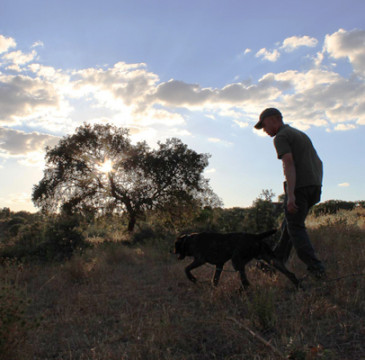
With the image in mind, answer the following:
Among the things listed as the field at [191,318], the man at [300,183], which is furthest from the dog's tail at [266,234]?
the field at [191,318]

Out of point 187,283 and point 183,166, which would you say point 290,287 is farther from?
point 183,166

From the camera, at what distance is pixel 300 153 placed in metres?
5.02

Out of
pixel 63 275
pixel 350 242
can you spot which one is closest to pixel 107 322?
pixel 63 275

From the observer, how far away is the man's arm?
474 centimetres

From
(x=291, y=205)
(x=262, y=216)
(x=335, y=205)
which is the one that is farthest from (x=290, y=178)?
(x=335, y=205)

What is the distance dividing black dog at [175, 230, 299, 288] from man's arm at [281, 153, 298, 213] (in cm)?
54

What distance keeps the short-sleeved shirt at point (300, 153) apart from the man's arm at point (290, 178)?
0.11 metres

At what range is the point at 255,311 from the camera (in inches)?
153

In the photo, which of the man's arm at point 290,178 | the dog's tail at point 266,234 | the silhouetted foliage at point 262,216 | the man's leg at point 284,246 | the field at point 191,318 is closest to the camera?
the field at point 191,318

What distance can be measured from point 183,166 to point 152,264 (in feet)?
40.6

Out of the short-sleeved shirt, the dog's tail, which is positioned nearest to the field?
the dog's tail

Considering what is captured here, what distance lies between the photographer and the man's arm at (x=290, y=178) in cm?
474

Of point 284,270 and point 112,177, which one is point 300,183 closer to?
point 284,270

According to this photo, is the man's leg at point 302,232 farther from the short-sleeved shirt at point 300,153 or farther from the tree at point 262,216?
the tree at point 262,216
